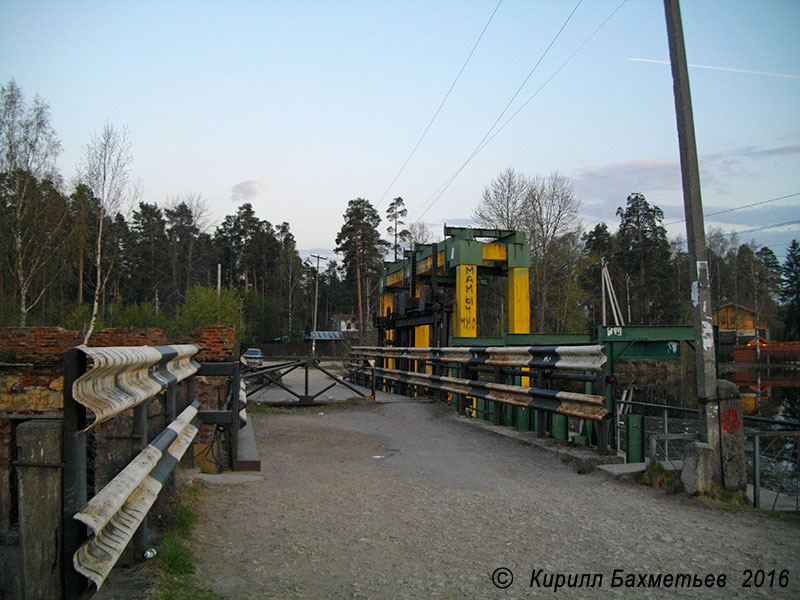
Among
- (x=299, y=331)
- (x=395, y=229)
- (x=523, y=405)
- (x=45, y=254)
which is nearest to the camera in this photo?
(x=523, y=405)

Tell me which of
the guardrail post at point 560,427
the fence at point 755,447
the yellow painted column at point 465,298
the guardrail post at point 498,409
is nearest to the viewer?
the fence at point 755,447

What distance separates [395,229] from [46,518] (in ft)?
236

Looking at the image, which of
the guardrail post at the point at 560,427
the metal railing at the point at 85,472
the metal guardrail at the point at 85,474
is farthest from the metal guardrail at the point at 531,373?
the metal guardrail at the point at 85,474

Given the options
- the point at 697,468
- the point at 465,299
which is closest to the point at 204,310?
the point at 465,299

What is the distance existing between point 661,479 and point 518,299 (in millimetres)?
15006

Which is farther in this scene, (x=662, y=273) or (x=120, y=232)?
(x=662, y=273)

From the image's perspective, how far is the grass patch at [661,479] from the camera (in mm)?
6071

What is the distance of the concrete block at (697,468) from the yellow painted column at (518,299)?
14.9 meters

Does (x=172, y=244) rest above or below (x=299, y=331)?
above

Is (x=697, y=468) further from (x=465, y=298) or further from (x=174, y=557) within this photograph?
(x=465, y=298)

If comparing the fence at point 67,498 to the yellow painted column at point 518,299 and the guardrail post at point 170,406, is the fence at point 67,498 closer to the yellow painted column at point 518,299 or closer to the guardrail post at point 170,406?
the guardrail post at point 170,406

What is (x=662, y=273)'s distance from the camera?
65188mm

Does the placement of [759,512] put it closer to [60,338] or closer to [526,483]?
[526,483]

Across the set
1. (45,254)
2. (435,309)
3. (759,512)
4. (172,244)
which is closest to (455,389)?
(435,309)
